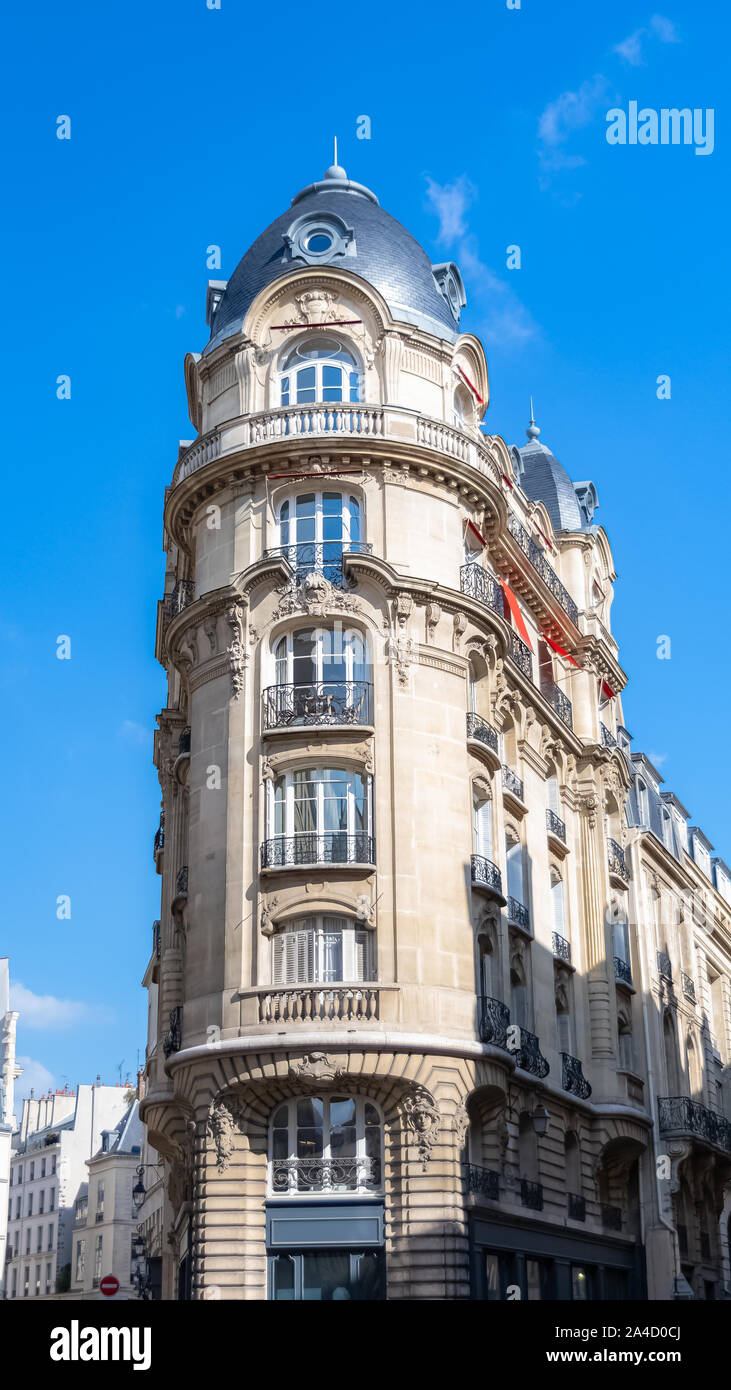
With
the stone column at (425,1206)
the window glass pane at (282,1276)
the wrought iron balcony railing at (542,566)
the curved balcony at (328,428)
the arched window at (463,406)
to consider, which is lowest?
the window glass pane at (282,1276)

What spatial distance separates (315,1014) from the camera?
29969mm

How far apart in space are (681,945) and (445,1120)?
2906 centimetres

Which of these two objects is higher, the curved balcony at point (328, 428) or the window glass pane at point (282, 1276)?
the curved balcony at point (328, 428)

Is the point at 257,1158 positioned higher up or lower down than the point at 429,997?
lower down

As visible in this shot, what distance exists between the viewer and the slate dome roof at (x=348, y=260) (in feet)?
120

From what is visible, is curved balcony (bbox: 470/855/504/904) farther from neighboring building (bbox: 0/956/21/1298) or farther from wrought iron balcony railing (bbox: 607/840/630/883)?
neighboring building (bbox: 0/956/21/1298)

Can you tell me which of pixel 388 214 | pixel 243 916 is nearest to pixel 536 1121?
pixel 243 916

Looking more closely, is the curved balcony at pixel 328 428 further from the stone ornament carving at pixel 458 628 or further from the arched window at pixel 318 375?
the stone ornament carving at pixel 458 628

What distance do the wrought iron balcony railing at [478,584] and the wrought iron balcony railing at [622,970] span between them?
41.9 ft

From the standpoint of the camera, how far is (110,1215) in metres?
93.8

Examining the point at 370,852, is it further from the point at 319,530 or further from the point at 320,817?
the point at 319,530

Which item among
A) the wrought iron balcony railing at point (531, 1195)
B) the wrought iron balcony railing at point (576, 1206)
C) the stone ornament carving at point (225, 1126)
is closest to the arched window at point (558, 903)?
the wrought iron balcony railing at point (576, 1206)
